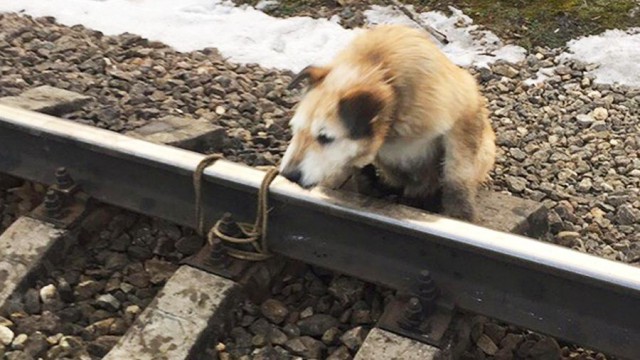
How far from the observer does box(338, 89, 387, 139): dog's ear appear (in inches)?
123

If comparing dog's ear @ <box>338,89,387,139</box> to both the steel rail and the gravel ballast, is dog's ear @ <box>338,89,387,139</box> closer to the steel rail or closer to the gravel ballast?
the steel rail

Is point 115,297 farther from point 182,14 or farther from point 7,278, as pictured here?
point 182,14

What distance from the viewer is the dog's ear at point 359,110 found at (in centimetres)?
312

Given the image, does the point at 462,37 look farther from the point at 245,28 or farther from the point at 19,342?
the point at 19,342

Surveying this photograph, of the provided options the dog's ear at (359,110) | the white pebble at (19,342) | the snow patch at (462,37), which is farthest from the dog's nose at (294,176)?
the snow patch at (462,37)

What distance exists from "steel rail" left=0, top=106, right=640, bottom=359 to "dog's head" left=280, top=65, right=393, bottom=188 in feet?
0.45

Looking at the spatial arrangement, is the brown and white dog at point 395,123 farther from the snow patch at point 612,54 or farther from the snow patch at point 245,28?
the snow patch at point 245,28

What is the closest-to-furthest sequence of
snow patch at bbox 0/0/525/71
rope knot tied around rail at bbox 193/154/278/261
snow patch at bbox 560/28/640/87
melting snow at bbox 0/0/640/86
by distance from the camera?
rope knot tied around rail at bbox 193/154/278/261 → snow patch at bbox 560/28/640/87 → melting snow at bbox 0/0/640/86 → snow patch at bbox 0/0/525/71

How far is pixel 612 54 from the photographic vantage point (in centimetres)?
526

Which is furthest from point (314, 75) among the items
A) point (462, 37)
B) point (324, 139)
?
point (462, 37)

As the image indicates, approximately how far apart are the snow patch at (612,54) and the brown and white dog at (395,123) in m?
1.71

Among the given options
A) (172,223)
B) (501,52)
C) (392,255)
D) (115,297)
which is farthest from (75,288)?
(501,52)

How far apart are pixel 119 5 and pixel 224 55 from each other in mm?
1247

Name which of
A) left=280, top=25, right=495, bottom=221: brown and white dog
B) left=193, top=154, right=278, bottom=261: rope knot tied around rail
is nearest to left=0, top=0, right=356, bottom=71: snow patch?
left=280, top=25, right=495, bottom=221: brown and white dog
